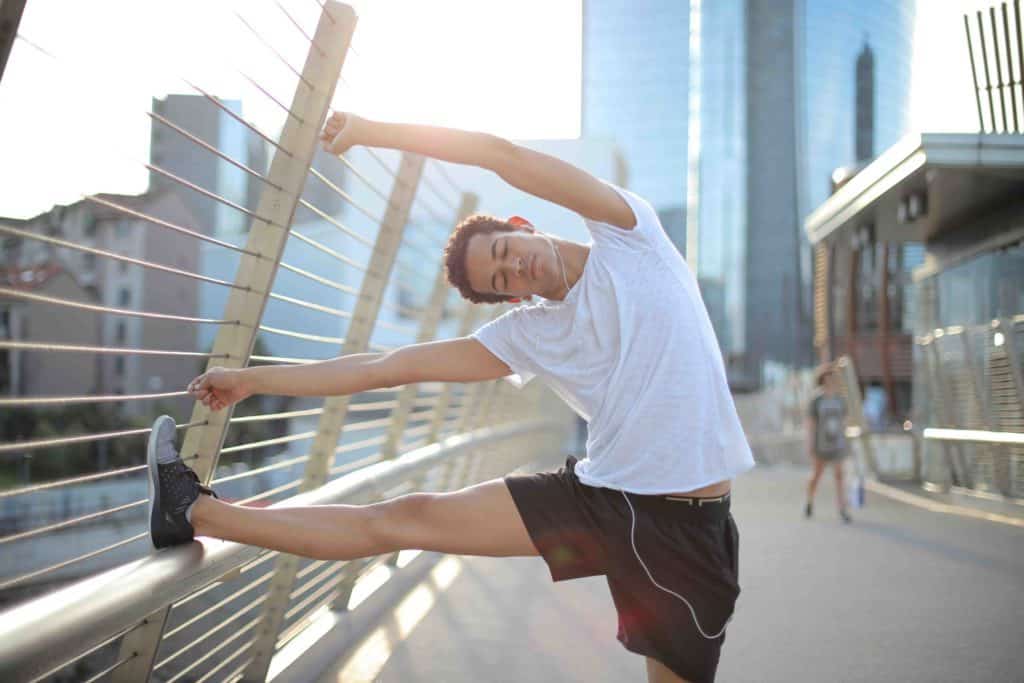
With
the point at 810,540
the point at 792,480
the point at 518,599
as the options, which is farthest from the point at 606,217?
the point at 792,480

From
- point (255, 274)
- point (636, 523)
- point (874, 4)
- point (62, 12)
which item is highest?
point (874, 4)

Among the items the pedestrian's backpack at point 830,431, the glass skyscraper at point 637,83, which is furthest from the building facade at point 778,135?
the pedestrian's backpack at point 830,431

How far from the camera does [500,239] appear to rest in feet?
9.73

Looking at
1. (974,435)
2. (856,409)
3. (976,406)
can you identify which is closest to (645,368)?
(974,435)

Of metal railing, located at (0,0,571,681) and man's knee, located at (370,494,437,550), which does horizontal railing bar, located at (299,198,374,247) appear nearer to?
metal railing, located at (0,0,571,681)

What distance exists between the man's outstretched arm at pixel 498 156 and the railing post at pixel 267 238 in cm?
59

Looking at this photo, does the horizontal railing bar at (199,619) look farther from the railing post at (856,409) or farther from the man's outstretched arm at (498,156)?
the railing post at (856,409)

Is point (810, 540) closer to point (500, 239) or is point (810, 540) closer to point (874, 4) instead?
point (500, 239)

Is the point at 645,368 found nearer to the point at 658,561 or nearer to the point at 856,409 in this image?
the point at 658,561

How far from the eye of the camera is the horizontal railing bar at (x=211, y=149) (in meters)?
2.44

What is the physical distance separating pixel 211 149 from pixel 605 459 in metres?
1.34

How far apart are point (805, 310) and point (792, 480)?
10460cm

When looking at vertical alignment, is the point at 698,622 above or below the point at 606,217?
below

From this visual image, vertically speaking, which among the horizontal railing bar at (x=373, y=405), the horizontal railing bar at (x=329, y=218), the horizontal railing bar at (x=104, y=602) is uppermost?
the horizontal railing bar at (x=329, y=218)
